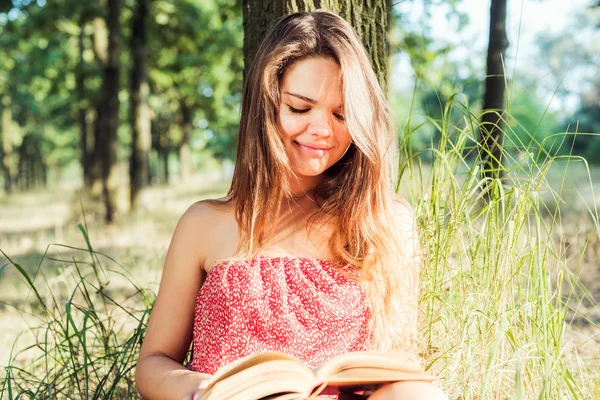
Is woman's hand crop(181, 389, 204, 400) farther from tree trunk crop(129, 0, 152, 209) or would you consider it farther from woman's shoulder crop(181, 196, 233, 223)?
tree trunk crop(129, 0, 152, 209)

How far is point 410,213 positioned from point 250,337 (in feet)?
2.30

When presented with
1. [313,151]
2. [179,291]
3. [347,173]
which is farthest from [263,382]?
[347,173]

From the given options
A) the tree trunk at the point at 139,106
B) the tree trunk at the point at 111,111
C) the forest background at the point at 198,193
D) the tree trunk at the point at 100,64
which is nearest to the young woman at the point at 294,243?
the forest background at the point at 198,193

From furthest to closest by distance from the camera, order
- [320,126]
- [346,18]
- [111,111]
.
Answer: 1. [111,111]
2. [346,18]
3. [320,126]

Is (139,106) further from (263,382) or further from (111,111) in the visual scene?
(263,382)

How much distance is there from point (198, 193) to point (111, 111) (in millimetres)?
9273

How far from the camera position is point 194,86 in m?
21.1

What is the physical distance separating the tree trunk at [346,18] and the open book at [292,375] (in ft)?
4.91

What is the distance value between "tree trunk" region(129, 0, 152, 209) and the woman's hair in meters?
9.58

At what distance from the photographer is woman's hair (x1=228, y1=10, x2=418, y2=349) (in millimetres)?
1944

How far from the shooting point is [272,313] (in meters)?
1.94

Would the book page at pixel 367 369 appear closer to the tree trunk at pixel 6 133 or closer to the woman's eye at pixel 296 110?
the woman's eye at pixel 296 110

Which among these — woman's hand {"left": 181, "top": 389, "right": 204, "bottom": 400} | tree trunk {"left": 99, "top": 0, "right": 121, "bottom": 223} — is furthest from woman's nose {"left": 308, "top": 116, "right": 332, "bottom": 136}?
tree trunk {"left": 99, "top": 0, "right": 121, "bottom": 223}

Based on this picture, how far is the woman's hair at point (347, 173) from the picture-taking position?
1944 millimetres
